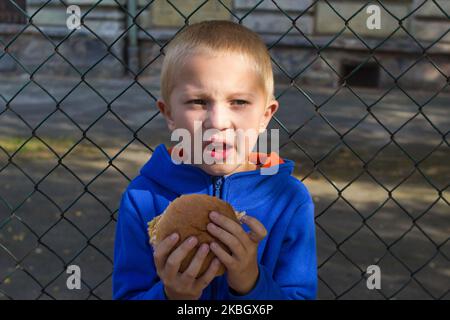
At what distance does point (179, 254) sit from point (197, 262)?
4 cm

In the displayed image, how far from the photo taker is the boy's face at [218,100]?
1578 mm

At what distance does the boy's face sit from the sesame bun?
0.16 m

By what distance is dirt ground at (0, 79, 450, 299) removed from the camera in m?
3.17

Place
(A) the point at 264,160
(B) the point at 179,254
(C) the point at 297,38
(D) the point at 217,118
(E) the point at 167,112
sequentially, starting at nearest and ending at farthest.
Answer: (B) the point at 179,254, (D) the point at 217,118, (E) the point at 167,112, (A) the point at 264,160, (C) the point at 297,38

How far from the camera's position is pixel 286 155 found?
5754mm

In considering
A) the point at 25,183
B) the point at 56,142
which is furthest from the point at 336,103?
the point at 25,183

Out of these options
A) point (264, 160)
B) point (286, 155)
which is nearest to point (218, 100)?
point (264, 160)

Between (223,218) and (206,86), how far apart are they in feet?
1.09

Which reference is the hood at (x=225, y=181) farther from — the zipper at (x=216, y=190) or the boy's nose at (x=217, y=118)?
the boy's nose at (x=217, y=118)

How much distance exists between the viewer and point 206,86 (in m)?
1.57

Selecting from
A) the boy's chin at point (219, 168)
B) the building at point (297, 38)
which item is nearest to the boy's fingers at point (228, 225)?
the boy's chin at point (219, 168)

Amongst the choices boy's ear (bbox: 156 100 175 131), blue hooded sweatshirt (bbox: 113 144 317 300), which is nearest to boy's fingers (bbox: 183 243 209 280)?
blue hooded sweatshirt (bbox: 113 144 317 300)

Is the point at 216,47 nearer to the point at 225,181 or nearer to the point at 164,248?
the point at 225,181

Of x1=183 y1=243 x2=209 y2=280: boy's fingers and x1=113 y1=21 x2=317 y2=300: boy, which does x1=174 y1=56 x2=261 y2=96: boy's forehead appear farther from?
x1=183 y1=243 x2=209 y2=280: boy's fingers
